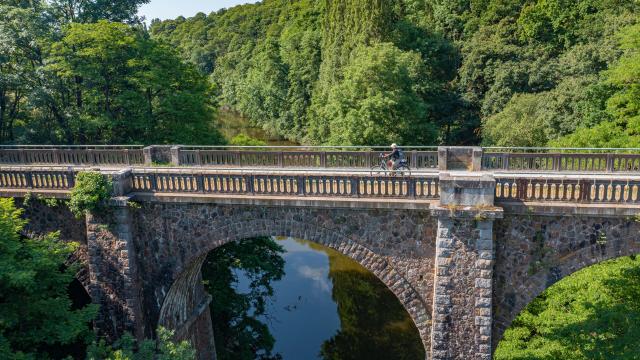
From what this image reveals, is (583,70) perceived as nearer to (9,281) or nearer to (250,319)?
(250,319)

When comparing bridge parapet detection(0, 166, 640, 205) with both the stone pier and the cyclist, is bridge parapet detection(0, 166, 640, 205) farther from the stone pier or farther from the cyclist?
the cyclist

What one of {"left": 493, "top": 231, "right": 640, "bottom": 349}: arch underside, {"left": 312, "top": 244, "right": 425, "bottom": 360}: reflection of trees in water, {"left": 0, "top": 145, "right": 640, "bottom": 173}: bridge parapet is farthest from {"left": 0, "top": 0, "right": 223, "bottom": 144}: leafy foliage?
{"left": 493, "top": 231, "right": 640, "bottom": 349}: arch underside

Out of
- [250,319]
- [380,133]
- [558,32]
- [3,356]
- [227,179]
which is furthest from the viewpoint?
[558,32]

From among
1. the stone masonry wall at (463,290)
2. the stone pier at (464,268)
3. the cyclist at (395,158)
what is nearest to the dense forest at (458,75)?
the cyclist at (395,158)

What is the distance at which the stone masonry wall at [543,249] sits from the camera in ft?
39.5

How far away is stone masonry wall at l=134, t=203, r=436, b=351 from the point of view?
13.5 meters

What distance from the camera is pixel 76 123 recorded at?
2422cm

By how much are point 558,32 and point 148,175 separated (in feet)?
126

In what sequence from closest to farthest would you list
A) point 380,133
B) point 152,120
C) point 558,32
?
point 152,120
point 380,133
point 558,32

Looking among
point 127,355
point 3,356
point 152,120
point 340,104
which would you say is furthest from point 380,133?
point 3,356

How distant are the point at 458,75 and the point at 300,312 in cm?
2744

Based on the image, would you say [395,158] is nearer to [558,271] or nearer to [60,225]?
[558,271]

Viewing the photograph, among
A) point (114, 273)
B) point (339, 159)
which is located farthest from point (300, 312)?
point (114, 273)

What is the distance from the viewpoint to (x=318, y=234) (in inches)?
550
